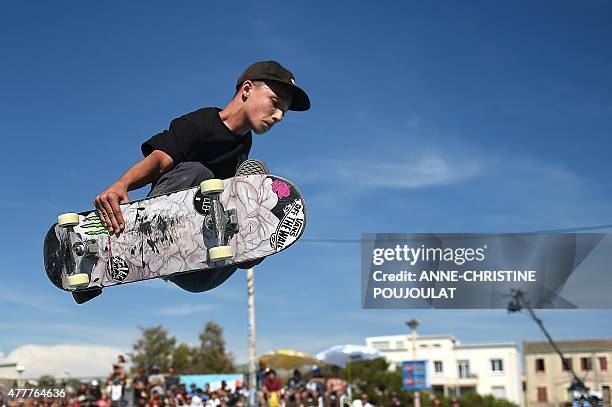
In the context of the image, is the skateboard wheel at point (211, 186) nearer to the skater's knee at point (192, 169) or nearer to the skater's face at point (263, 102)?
the skater's knee at point (192, 169)

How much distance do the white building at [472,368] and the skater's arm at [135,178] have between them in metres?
76.4

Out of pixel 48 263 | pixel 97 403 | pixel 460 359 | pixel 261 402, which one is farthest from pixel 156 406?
pixel 460 359

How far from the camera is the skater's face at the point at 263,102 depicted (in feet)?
15.6

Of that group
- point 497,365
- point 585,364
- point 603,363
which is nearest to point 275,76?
point 603,363

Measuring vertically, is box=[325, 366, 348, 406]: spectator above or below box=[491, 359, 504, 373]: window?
above

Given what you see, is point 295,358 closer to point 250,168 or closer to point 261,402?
point 261,402

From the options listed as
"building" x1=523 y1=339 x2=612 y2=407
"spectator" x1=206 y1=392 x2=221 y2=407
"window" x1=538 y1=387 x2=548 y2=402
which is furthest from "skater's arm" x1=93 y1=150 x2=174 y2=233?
"window" x1=538 y1=387 x2=548 y2=402

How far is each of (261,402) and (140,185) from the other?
46.8 ft

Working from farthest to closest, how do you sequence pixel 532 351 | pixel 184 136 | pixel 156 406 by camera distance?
1. pixel 532 351
2. pixel 156 406
3. pixel 184 136

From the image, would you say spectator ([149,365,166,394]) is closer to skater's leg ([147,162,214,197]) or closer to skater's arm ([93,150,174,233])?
skater's leg ([147,162,214,197])

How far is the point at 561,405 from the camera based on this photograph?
7288cm

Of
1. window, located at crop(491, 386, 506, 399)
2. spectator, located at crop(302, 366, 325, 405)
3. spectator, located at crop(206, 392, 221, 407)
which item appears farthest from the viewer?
window, located at crop(491, 386, 506, 399)

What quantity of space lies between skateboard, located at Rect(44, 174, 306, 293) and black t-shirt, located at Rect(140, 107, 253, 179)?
6.8 inches

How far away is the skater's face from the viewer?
4.74 meters
